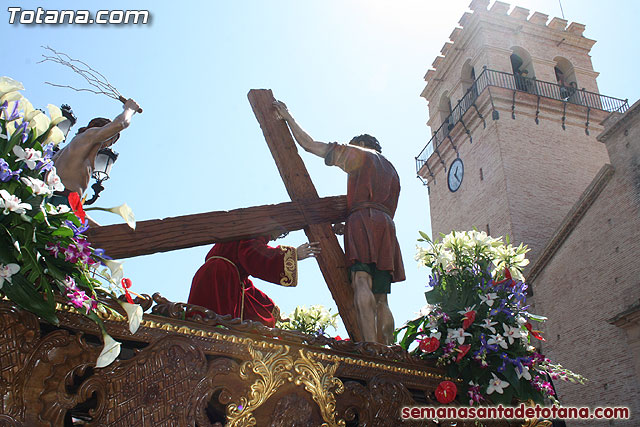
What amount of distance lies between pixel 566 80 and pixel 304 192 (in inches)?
962

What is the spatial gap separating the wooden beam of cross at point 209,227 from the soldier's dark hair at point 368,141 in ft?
2.19

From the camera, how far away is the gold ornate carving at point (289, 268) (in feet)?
14.6

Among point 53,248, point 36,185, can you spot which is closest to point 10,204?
point 36,185

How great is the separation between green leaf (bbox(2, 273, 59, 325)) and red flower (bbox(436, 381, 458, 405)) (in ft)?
7.55

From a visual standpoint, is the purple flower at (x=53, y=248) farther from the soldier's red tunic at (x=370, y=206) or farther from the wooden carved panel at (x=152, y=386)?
the soldier's red tunic at (x=370, y=206)

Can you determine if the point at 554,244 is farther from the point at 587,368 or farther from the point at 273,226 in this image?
the point at 273,226

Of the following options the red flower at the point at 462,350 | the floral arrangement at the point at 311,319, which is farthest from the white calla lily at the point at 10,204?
the floral arrangement at the point at 311,319

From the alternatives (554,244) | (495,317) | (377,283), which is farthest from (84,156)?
(554,244)

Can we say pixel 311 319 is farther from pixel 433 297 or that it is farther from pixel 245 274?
pixel 433 297

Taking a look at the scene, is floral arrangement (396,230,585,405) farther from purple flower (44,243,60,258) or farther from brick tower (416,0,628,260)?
brick tower (416,0,628,260)

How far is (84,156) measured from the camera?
4148 millimetres

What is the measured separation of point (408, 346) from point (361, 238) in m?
0.87

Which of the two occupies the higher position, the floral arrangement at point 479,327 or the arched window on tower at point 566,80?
the arched window on tower at point 566,80

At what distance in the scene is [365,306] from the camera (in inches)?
165
